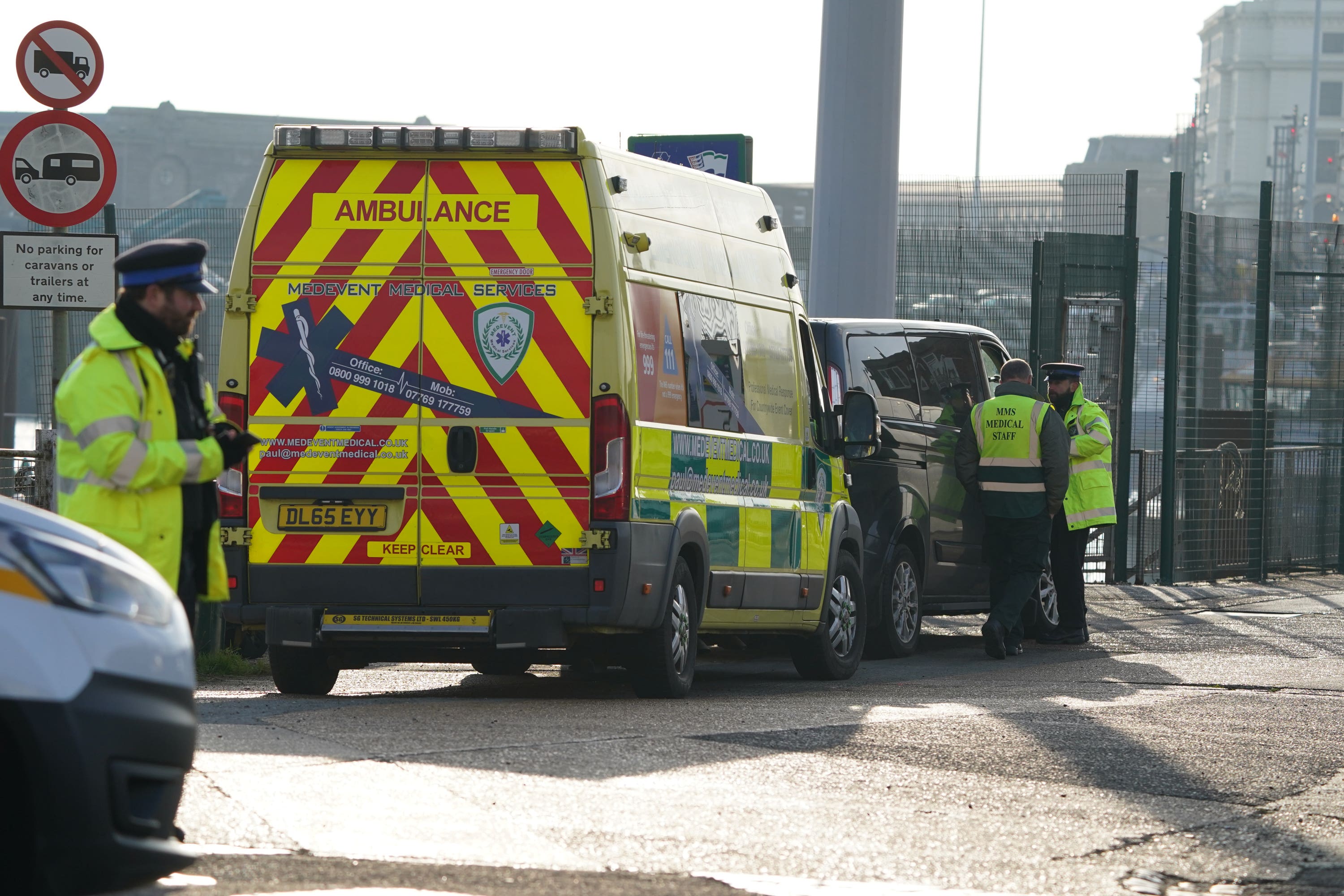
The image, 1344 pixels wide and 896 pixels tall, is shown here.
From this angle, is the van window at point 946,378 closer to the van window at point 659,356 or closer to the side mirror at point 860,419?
the side mirror at point 860,419

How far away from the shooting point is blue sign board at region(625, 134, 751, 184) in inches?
594

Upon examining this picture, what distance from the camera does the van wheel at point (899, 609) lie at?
39.5 ft

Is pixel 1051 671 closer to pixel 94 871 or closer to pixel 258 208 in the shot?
pixel 258 208

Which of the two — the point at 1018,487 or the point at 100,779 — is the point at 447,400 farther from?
the point at 1018,487

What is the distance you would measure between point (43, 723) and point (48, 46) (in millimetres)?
7005

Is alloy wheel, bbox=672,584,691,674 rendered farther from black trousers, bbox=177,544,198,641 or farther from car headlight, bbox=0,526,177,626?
car headlight, bbox=0,526,177,626

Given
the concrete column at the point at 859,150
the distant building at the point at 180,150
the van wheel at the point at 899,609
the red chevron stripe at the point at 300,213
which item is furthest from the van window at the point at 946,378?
the distant building at the point at 180,150

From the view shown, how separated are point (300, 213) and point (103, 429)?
11.4 feet

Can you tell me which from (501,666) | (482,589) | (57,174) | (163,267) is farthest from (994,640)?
(163,267)

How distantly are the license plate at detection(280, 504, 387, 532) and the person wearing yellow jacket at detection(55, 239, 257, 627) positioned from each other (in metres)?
2.89

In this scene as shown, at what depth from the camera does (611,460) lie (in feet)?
28.0

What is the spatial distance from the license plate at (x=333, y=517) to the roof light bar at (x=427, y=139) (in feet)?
5.21

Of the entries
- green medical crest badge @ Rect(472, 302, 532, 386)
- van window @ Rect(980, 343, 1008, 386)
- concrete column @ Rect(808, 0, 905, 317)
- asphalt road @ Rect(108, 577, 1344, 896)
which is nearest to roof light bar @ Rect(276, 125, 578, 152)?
green medical crest badge @ Rect(472, 302, 532, 386)

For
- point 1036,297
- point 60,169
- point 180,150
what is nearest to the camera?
point 60,169
